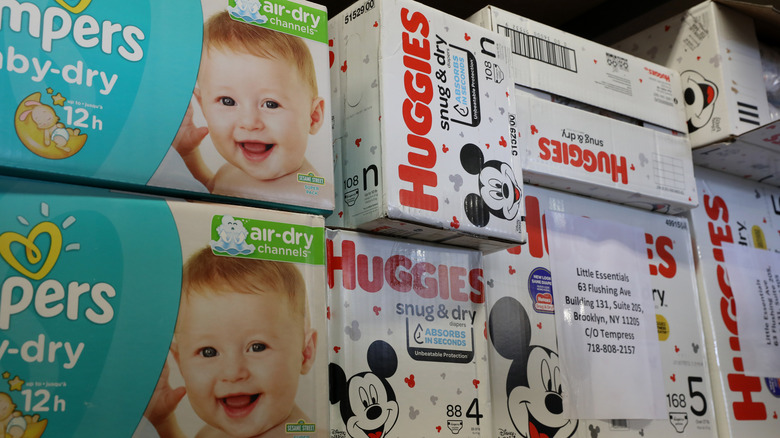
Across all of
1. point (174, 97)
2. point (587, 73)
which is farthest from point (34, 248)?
point (587, 73)

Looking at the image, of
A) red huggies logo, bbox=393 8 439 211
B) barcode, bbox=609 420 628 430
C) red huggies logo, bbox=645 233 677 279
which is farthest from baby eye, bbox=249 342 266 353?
red huggies logo, bbox=645 233 677 279

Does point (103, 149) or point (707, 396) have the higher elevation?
point (103, 149)

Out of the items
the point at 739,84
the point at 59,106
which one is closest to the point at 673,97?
the point at 739,84

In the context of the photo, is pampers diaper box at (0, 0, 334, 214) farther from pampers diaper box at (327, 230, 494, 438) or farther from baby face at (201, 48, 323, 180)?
pampers diaper box at (327, 230, 494, 438)

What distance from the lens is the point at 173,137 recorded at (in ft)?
3.04

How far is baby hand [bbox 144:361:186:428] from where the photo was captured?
33.0 inches

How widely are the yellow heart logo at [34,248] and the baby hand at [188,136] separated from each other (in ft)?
0.59

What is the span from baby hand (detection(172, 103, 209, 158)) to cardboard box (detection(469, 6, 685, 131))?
0.62 m

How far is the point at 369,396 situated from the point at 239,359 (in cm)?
26

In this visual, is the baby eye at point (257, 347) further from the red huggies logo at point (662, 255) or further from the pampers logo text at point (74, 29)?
the red huggies logo at point (662, 255)

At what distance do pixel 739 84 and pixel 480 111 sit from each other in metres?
0.80

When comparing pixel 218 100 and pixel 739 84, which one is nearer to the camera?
pixel 218 100

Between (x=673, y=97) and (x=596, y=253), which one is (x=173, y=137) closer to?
(x=596, y=253)

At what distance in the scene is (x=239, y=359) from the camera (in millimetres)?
902
